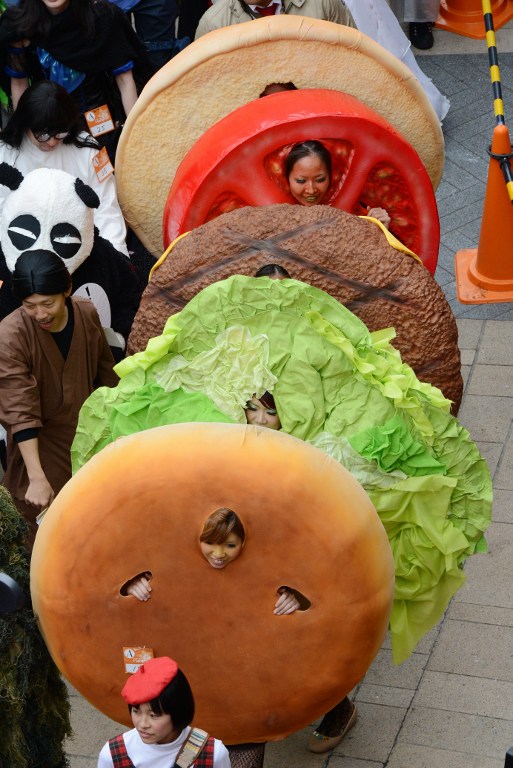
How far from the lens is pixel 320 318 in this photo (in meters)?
3.75

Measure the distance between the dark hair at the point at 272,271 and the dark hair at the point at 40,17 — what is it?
92.3 inches

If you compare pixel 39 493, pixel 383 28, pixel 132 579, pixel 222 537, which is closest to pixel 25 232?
pixel 39 493

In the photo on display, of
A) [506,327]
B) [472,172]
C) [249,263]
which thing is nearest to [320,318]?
[249,263]

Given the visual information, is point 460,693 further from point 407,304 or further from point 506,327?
point 506,327

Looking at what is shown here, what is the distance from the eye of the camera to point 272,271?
396 cm

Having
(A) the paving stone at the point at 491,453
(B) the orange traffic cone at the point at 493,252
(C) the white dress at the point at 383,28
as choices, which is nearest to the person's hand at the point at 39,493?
(A) the paving stone at the point at 491,453

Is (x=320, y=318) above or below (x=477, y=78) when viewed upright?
above

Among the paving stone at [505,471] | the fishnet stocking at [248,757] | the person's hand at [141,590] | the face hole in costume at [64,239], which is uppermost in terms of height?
the face hole in costume at [64,239]

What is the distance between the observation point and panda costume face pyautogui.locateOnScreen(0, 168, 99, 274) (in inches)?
188

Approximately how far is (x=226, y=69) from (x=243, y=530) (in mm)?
Result: 2300

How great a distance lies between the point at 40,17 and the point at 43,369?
2.10 meters

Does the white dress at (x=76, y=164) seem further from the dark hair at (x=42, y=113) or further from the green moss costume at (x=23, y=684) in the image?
the green moss costume at (x=23, y=684)

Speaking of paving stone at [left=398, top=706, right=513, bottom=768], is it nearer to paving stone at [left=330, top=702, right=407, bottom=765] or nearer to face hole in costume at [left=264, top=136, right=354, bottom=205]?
paving stone at [left=330, top=702, right=407, bottom=765]

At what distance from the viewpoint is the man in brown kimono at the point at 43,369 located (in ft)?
14.0
